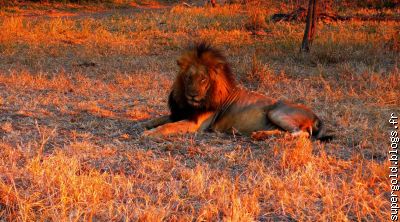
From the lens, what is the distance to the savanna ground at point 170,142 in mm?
3188

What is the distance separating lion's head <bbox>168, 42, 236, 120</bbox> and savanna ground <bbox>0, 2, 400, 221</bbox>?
327 mm

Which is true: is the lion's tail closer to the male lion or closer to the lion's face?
the male lion

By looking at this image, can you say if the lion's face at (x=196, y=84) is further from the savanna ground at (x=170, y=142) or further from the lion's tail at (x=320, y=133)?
the lion's tail at (x=320, y=133)

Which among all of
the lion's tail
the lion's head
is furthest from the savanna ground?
the lion's head

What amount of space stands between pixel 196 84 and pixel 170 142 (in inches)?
25.3

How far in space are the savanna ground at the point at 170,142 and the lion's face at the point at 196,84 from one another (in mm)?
372

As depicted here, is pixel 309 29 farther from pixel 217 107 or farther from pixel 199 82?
pixel 199 82

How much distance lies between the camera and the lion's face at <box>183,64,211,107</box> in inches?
198

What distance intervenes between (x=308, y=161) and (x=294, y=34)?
870 cm

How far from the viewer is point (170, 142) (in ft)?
15.8

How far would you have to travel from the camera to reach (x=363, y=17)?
621 inches

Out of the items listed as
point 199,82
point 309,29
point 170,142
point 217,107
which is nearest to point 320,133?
point 217,107

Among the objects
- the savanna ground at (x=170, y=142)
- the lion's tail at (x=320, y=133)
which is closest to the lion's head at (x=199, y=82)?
the savanna ground at (x=170, y=142)

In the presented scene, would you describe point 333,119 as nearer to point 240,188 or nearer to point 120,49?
point 240,188
